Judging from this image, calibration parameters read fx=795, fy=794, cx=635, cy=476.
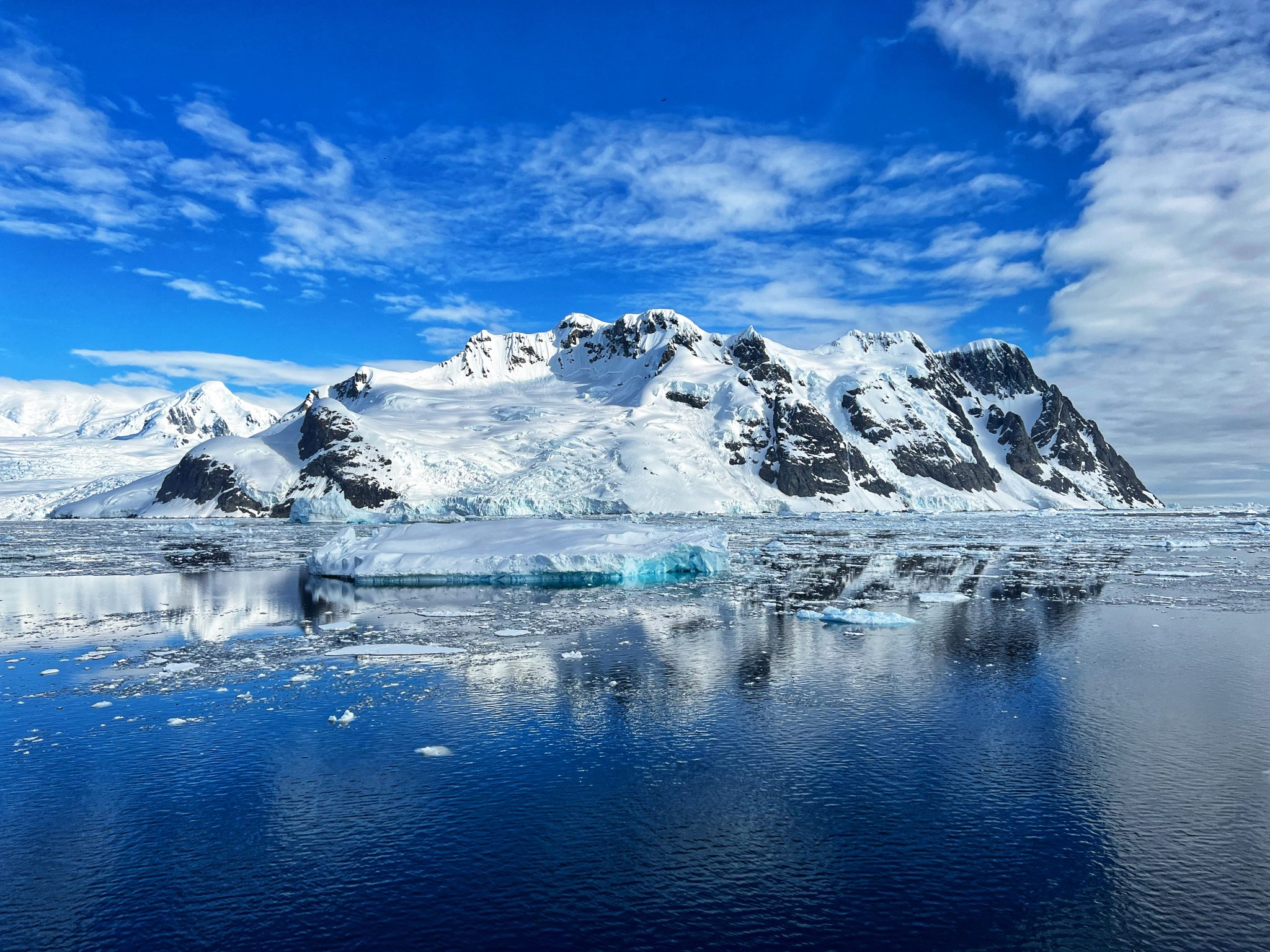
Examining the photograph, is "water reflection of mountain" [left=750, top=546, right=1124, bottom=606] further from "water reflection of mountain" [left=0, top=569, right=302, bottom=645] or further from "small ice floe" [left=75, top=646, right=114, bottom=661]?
"small ice floe" [left=75, top=646, right=114, bottom=661]

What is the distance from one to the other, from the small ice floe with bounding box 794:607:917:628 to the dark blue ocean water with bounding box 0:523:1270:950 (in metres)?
1.40

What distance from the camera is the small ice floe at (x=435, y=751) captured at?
14477mm

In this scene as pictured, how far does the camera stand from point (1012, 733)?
51.6ft

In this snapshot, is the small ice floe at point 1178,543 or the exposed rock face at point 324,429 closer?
the small ice floe at point 1178,543

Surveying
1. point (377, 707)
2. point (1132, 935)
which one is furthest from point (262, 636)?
point (1132, 935)

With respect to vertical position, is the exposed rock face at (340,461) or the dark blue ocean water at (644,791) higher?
the exposed rock face at (340,461)

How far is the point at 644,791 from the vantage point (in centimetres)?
1288

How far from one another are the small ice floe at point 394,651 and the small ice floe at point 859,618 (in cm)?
1284

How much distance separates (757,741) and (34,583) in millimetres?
40417

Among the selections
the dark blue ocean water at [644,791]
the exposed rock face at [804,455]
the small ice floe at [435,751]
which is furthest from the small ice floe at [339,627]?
the exposed rock face at [804,455]

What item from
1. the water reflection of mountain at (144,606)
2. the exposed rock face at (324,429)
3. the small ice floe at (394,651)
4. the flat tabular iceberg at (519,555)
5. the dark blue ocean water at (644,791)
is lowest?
the dark blue ocean water at (644,791)

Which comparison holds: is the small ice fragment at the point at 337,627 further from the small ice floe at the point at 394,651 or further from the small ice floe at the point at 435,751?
the small ice floe at the point at 435,751

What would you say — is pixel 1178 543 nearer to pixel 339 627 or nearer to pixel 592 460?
pixel 339 627

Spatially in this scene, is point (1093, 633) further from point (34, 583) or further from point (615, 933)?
point (34, 583)
